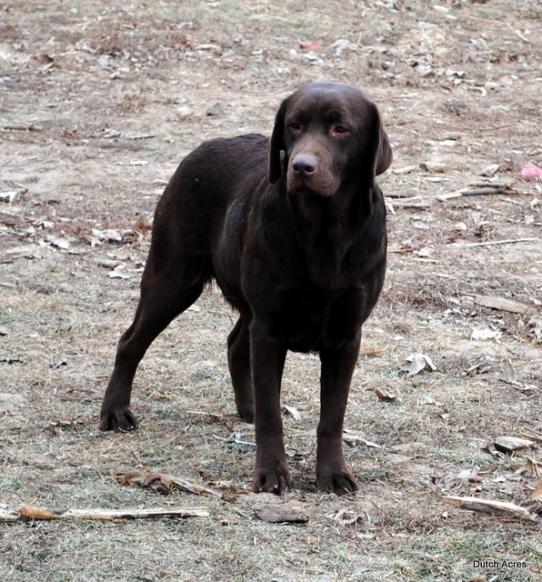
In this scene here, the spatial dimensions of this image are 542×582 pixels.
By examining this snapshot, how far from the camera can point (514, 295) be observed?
31.6 feet

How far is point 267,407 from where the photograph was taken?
587 centimetres

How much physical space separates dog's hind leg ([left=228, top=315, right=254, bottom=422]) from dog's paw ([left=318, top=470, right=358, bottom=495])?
1250mm

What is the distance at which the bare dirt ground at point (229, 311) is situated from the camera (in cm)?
514

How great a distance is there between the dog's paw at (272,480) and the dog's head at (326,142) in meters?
1.29

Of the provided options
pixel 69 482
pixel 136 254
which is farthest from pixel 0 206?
pixel 69 482

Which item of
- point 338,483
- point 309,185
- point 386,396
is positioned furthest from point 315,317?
point 386,396

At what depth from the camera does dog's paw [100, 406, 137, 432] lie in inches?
271

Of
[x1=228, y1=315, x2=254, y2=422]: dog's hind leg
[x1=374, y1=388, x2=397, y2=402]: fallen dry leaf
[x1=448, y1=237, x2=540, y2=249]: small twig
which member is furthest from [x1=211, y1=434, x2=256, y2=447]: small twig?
[x1=448, y1=237, x2=540, y2=249]: small twig

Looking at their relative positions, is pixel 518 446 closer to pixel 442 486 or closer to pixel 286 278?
pixel 442 486

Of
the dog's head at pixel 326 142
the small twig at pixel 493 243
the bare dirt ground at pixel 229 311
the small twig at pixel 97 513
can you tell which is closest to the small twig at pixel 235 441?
the bare dirt ground at pixel 229 311

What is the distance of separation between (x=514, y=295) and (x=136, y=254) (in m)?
3.13

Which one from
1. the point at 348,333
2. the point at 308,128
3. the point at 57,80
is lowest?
the point at 57,80

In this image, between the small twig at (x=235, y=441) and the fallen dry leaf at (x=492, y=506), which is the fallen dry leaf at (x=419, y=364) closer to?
the small twig at (x=235, y=441)

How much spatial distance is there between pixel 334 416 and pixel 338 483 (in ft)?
1.03
